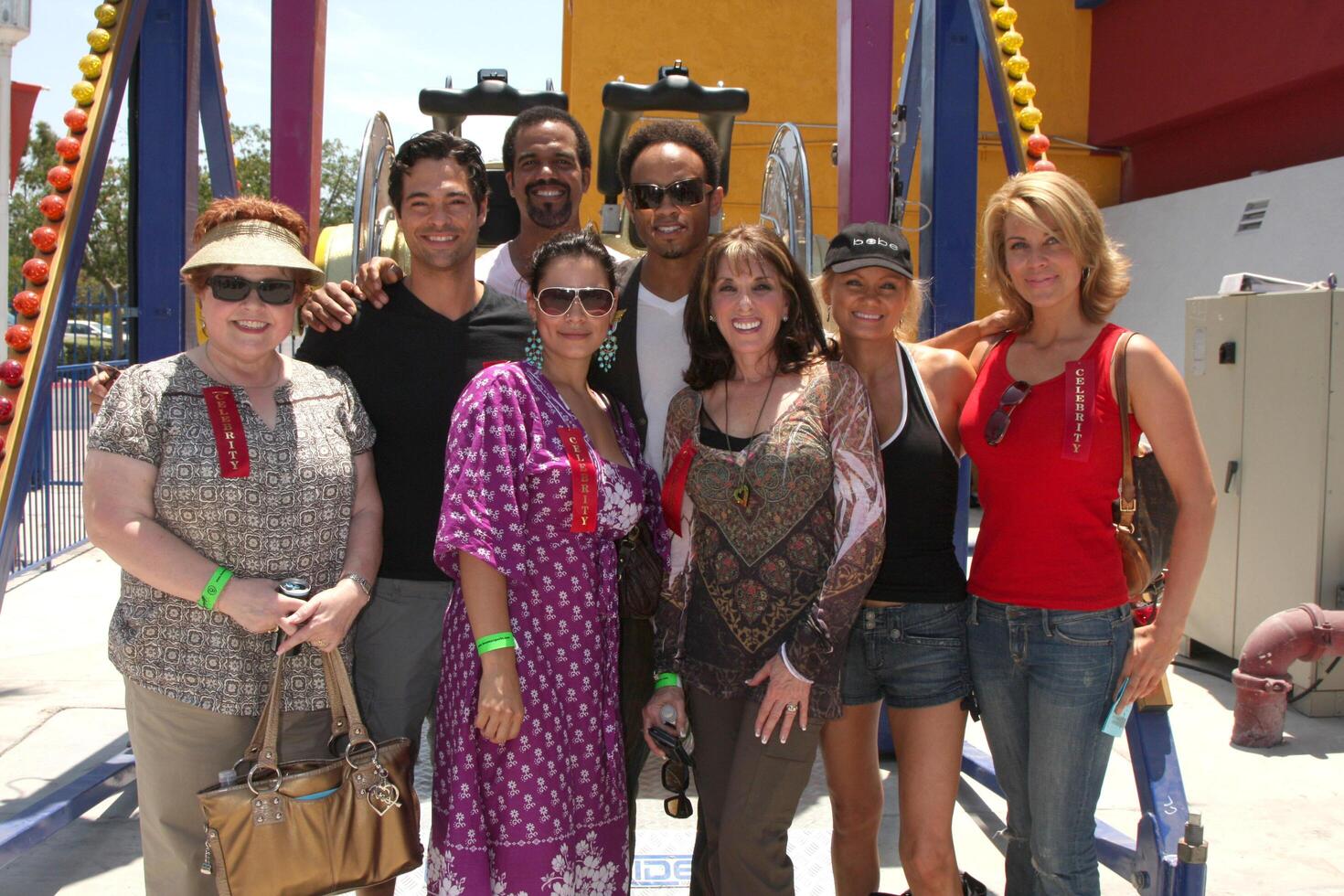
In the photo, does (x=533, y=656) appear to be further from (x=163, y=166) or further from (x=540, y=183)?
(x=163, y=166)

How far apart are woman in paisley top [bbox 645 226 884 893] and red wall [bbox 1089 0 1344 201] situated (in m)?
10.1

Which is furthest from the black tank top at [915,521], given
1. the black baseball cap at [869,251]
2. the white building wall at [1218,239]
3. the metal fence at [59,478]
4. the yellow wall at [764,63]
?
the yellow wall at [764,63]

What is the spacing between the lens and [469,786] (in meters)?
2.43

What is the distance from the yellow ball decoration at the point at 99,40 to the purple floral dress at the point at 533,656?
248 centimetres

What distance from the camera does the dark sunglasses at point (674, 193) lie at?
320 centimetres

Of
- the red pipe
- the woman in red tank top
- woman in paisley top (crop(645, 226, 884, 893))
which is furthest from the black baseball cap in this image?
the red pipe

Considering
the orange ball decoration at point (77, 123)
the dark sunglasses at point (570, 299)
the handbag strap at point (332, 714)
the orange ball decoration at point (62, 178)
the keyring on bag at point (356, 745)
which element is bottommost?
the keyring on bag at point (356, 745)

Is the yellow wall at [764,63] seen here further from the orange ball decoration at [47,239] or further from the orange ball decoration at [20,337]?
the orange ball decoration at [20,337]

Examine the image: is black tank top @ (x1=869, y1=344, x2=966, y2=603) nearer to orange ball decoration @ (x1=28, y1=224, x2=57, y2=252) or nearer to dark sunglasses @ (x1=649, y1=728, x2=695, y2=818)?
dark sunglasses @ (x1=649, y1=728, x2=695, y2=818)

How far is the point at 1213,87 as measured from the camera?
1237 cm

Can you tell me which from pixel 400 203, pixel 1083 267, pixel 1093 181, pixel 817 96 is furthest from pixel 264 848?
pixel 1093 181

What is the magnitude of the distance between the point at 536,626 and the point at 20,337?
7.18 feet

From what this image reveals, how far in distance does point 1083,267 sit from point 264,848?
7.59 ft

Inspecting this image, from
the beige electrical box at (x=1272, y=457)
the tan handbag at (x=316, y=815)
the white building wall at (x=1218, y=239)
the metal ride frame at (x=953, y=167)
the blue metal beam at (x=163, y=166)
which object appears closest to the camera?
the tan handbag at (x=316, y=815)
